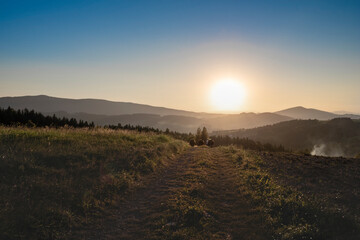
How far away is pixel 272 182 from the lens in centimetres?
1217

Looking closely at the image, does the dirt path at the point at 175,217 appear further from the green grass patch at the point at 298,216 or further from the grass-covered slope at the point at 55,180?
the grass-covered slope at the point at 55,180

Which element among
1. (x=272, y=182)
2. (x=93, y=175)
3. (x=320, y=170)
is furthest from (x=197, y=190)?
(x=320, y=170)

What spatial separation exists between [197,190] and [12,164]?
8585 mm

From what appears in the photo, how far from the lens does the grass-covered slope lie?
23.8ft

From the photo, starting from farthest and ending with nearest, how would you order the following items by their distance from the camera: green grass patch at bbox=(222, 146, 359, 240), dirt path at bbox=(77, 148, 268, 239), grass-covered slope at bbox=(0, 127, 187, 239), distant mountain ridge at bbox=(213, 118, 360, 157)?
1. distant mountain ridge at bbox=(213, 118, 360, 157)
2. dirt path at bbox=(77, 148, 268, 239)
3. grass-covered slope at bbox=(0, 127, 187, 239)
4. green grass patch at bbox=(222, 146, 359, 240)

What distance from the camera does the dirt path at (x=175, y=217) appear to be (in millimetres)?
7406

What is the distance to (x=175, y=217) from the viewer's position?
8.27 m

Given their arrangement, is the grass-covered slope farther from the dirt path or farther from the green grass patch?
the green grass patch

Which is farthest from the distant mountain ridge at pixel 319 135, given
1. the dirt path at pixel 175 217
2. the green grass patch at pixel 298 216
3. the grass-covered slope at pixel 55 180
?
the grass-covered slope at pixel 55 180

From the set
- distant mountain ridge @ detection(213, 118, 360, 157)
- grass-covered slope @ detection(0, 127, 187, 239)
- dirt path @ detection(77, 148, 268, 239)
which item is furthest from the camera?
distant mountain ridge @ detection(213, 118, 360, 157)

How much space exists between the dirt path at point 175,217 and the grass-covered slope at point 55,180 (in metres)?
0.88

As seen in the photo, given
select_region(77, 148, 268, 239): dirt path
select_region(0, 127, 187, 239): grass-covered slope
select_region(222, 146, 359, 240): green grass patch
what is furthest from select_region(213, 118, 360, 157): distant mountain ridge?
select_region(0, 127, 187, 239): grass-covered slope

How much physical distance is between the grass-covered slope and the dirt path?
34.6 inches

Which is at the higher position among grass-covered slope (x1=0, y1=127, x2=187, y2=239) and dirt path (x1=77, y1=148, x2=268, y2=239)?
grass-covered slope (x1=0, y1=127, x2=187, y2=239)
